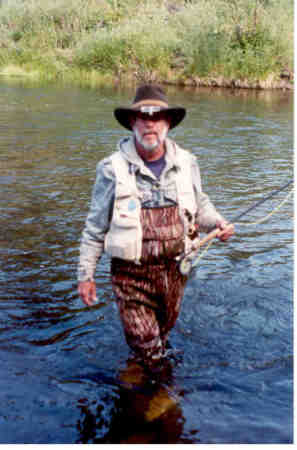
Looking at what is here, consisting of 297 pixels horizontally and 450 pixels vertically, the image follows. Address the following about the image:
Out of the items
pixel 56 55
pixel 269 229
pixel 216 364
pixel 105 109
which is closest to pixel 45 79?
pixel 56 55

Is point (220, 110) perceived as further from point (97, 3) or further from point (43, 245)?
point (97, 3)

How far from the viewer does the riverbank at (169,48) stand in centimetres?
2830

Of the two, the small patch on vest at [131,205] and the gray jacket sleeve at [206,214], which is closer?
the small patch on vest at [131,205]

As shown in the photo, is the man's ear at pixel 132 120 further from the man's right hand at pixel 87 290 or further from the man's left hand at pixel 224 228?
the man's right hand at pixel 87 290

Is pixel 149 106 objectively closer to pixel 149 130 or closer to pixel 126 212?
pixel 149 130

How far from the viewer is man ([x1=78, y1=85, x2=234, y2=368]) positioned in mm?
3449

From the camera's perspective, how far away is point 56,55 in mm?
35219

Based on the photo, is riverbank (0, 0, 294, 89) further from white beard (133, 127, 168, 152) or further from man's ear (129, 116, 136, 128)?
white beard (133, 127, 168, 152)

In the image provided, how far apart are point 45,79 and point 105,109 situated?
13.7 m

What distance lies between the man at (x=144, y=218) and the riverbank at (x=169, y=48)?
85.6 feet

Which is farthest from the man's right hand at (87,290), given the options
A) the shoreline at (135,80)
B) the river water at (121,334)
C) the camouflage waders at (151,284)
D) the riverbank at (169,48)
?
the shoreline at (135,80)

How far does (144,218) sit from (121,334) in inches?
70.9

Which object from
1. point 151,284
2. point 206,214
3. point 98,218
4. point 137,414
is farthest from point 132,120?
point 137,414

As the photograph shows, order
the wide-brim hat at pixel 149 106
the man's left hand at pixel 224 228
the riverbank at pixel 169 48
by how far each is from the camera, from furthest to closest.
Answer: the riverbank at pixel 169 48, the man's left hand at pixel 224 228, the wide-brim hat at pixel 149 106
